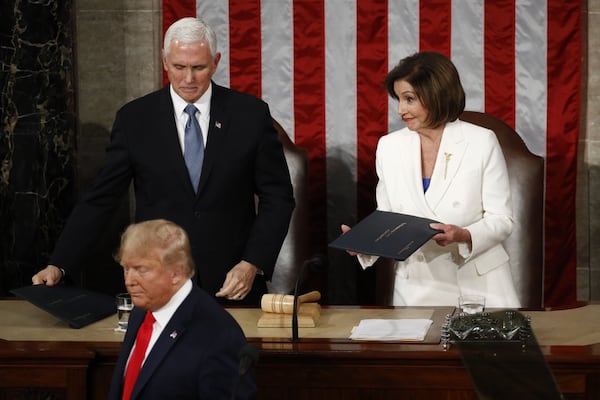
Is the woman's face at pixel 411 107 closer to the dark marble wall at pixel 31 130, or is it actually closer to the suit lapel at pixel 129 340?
the suit lapel at pixel 129 340

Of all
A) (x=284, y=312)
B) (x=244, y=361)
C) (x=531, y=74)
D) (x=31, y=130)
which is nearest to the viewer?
(x=244, y=361)

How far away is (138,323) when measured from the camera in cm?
331

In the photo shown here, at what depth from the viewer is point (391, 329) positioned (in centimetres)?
398

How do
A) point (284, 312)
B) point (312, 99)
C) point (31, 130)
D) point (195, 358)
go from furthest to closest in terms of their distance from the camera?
point (312, 99), point (31, 130), point (284, 312), point (195, 358)

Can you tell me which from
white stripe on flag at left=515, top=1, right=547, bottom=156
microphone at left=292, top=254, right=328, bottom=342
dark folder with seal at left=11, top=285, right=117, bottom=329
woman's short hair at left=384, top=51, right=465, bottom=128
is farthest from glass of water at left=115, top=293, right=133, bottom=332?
white stripe on flag at left=515, top=1, right=547, bottom=156

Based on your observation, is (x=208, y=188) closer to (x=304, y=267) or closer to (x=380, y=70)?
(x=304, y=267)

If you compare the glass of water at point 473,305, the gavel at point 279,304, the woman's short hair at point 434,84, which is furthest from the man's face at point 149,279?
the woman's short hair at point 434,84

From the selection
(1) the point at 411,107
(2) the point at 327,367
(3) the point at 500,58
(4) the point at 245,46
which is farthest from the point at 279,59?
(2) the point at 327,367

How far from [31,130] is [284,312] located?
244 cm

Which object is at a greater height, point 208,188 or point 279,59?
point 279,59

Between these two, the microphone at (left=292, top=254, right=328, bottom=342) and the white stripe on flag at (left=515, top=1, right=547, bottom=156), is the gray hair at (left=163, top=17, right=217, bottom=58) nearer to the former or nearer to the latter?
the microphone at (left=292, top=254, right=328, bottom=342)

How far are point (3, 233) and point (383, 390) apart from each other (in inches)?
116

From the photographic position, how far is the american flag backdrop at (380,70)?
20.7 ft

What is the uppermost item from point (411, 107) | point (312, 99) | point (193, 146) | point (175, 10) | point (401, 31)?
point (175, 10)
